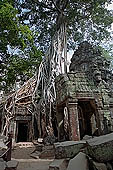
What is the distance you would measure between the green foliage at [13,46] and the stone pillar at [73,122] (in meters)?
3.82

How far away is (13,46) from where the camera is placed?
7.62 meters

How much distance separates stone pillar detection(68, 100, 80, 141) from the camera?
477cm

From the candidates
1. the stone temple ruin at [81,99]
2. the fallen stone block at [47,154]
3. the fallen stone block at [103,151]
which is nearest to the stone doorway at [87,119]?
the stone temple ruin at [81,99]

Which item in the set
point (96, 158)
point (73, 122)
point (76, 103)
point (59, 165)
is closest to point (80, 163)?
point (96, 158)

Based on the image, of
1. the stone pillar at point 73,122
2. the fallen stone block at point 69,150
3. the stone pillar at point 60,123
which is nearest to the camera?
the fallen stone block at point 69,150

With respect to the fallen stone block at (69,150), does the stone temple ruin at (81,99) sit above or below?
above

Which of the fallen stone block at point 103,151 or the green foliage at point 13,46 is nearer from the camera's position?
the fallen stone block at point 103,151

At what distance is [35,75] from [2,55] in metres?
2.04

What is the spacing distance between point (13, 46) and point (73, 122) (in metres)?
4.92

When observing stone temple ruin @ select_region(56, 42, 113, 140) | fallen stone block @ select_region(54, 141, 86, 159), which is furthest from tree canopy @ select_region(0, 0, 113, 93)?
fallen stone block @ select_region(54, 141, 86, 159)

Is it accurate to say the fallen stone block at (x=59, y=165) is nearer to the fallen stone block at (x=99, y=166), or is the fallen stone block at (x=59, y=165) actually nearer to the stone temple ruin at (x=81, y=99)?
the fallen stone block at (x=99, y=166)

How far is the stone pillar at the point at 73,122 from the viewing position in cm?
477

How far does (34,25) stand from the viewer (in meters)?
12.0

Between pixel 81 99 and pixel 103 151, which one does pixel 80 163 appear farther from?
pixel 81 99
